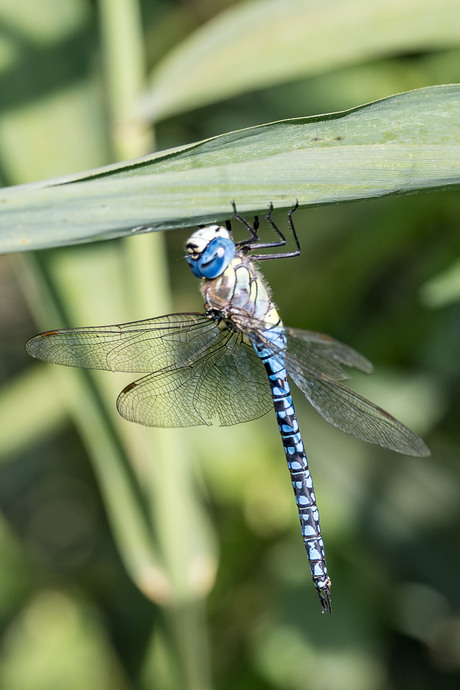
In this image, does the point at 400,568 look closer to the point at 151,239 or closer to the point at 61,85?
the point at 151,239

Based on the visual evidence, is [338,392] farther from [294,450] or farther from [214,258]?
[214,258]

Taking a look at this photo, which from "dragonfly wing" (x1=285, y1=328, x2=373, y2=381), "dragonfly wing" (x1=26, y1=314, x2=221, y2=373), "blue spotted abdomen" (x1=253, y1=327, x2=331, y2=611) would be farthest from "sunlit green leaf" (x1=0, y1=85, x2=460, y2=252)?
"blue spotted abdomen" (x1=253, y1=327, x2=331, y2=611)

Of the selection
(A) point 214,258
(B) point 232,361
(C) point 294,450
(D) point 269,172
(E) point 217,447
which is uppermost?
(D) point 269,172

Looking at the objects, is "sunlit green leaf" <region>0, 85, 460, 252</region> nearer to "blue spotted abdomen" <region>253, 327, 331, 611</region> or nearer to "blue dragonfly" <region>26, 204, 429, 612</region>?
"blue dragonfly" <region>26, 204, 429, 612</region>

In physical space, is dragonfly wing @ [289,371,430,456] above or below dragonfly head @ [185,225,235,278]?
below

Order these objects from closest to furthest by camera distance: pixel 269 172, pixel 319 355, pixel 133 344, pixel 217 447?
pixel 269 172 → pixel 133 344 → pixel 319 355 → pixel 217 447

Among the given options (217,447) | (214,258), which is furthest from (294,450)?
(214,258)

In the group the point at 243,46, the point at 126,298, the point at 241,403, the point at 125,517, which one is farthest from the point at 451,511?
the point at 243,46
